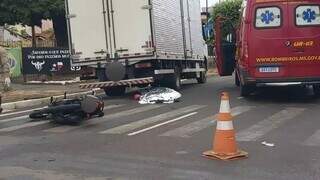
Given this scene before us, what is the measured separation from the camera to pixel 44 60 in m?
27.2

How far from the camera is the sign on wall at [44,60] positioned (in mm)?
26812

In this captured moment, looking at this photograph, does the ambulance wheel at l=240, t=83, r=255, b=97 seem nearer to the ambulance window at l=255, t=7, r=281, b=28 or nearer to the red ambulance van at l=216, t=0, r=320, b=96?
the red ambulance van at l=216, t=0, r=320, b=96


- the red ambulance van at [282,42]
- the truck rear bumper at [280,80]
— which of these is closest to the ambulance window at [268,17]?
the red ambulance van at [282,42]

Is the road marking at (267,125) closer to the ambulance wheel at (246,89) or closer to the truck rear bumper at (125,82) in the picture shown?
the ambulance wheel at (246,89)

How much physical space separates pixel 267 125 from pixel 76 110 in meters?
3.63

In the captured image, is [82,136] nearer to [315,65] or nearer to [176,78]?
[315,65]

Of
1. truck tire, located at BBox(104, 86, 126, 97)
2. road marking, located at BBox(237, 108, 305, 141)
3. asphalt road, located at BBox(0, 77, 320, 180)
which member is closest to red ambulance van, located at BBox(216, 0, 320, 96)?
asphalt road, located at BBox(0, 77, 320, 180)

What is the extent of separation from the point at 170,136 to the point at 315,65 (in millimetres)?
6031

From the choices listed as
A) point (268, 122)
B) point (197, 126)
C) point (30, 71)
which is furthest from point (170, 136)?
point (30, 71)

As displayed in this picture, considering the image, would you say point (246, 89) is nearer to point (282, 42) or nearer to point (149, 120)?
point (282, 42)

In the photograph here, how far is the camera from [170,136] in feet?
34.5

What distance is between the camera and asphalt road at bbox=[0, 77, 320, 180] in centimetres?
782

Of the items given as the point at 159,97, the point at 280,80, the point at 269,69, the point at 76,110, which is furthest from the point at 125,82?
the point at 76,110

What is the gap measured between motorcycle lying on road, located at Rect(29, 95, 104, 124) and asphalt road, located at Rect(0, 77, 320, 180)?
0.19 metres
